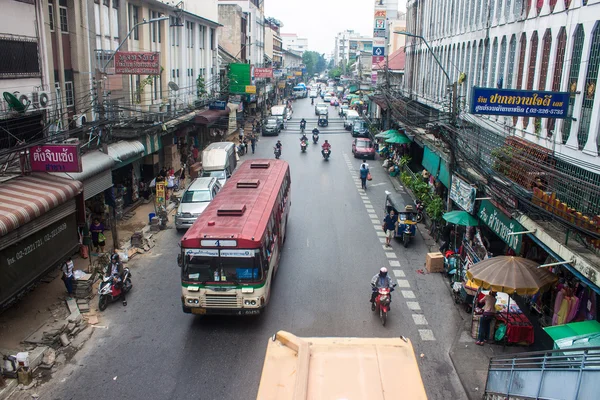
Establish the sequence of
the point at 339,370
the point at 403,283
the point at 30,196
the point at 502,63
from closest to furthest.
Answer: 1. the point at 339,370
2. the point at 30,196
3. the point at 403,283
4. the point at 502,63

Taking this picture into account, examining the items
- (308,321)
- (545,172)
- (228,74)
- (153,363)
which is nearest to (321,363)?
(153,363)

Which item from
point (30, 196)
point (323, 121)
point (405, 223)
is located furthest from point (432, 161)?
point (323, 121)

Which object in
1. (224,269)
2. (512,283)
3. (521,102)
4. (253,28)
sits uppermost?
(253,28)

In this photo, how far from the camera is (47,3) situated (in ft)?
56.3

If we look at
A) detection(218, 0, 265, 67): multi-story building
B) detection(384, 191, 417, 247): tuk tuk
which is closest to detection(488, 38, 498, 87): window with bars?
detection(384, 191, 417, 247): tuk tuk

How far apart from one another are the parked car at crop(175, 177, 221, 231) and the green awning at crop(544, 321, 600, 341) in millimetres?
13417

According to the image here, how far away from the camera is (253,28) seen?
68938 millimetres

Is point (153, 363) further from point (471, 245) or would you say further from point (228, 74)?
point (228, 74)

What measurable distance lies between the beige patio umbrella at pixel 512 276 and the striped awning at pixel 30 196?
33.9 feet

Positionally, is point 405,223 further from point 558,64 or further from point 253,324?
point 253,324

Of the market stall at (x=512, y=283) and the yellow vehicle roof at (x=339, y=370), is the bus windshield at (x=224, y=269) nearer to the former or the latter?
the market stall at (x=512, y=283)

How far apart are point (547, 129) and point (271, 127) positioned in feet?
127

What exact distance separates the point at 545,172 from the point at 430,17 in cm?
2028

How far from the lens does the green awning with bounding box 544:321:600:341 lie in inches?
376
